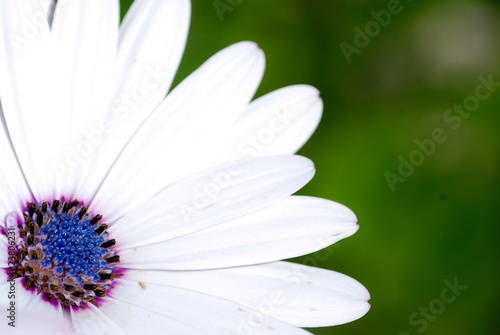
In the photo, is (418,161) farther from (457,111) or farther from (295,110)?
(295,110)

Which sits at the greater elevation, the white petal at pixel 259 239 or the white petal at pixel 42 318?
the white petal at pixel 259 239

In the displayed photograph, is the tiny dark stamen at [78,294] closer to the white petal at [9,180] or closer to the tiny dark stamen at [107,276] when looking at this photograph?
the tiny dark stamen at [107,276]

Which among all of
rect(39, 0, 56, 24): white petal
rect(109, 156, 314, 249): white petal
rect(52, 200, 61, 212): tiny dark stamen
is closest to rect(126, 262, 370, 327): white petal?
rect(109, 156, 314, 249): white petal

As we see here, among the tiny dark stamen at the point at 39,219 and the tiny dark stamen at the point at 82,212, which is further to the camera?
the tiny dark stamen at the point at 82,212

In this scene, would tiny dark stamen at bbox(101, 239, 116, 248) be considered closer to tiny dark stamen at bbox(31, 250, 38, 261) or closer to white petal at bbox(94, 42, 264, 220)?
white petal at bbox(94, 42, 264, 220)

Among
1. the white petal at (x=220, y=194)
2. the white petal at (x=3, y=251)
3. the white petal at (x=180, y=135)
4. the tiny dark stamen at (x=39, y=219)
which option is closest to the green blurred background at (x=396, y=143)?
the white petal at (x=180, y=135)

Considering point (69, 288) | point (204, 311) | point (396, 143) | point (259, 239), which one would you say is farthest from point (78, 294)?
point (396, 143)

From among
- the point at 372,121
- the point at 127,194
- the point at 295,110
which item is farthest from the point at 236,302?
the point at 372,121
